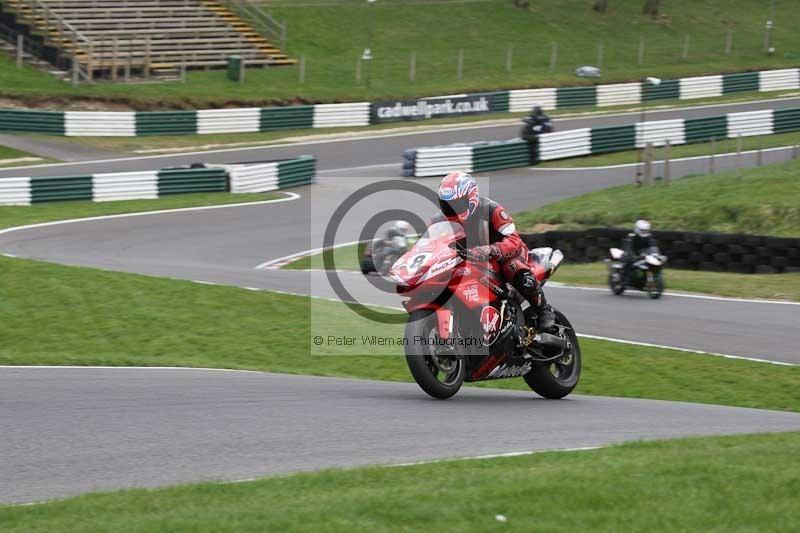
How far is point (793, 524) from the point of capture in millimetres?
5129

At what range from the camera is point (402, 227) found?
1877 centimetres

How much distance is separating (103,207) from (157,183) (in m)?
1.94

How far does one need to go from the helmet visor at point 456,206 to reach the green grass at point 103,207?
1541cm

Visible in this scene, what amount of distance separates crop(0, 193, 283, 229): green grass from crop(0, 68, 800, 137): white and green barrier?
915cm

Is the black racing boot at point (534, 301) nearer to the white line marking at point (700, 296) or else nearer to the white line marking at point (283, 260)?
the white line marking at point (700, 296)

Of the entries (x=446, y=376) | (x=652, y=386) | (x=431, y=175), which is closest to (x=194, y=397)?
(x=446, y=376)

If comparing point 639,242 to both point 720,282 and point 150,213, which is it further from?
point 150,213

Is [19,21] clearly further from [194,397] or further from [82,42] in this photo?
[194,397]

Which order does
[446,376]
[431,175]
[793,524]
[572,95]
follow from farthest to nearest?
[572,95], [431,175], [446,376], [793,524]

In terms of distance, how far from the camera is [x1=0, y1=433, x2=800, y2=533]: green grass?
509 cm

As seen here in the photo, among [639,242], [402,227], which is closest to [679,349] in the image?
[639,242]

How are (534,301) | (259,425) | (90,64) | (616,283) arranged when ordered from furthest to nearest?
1. (90,64)
2. (616,283)
3. (534,301)
4. (259,425)

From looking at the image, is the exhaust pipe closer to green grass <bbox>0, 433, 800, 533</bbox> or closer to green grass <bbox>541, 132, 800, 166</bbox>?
green grass <bbox>0, 433, 800, 533</bbox>

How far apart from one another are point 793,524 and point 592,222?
1769 cm
